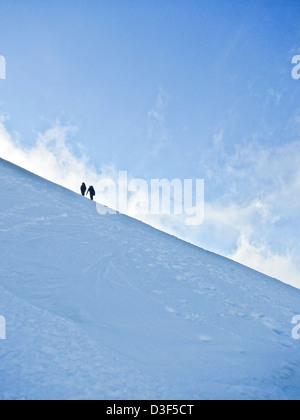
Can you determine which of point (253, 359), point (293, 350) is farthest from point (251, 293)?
point (253, 359)

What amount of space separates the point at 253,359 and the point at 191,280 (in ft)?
8.71

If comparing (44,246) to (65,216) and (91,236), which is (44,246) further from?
(65,216)

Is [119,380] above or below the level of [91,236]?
below

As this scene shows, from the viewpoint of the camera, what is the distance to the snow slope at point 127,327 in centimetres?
250

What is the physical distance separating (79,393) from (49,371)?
1.26 ft

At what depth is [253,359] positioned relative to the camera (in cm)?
342

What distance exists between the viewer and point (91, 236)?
7500 mm

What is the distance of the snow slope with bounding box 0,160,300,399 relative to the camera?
98.4 inches

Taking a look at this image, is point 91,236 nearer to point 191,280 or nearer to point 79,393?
point 191,280

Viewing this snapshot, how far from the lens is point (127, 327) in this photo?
11.6 feet

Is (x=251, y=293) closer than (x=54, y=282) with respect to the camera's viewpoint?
No

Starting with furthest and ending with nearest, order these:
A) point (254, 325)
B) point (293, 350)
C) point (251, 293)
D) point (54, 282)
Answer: point (251, 293) < point (254, 325) < point (54, 282) < point (293, 350)

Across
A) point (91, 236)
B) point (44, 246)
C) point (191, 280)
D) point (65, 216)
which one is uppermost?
point (65, 216)
